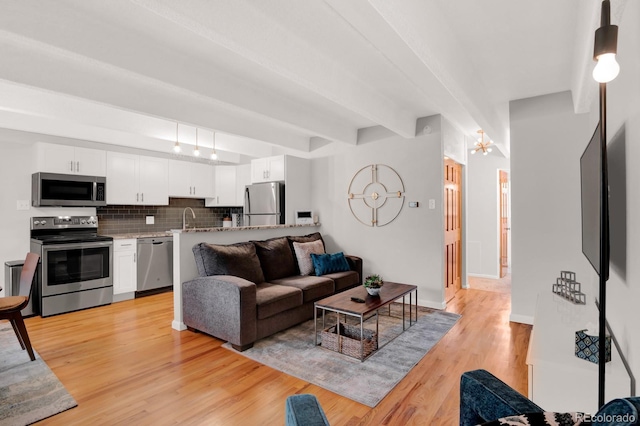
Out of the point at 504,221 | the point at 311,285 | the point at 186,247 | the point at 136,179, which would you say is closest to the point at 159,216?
the point at 136,179

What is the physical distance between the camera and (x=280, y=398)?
7.33 feet

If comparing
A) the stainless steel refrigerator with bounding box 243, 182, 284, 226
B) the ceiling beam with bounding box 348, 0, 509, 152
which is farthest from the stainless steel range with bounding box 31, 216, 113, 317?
the ceiling beam with bounding box 348, 0, 509, 152

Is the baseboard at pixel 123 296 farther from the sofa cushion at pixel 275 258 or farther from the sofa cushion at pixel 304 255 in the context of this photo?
the sofa cushion at pixel 304 255

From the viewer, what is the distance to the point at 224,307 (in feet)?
10.0

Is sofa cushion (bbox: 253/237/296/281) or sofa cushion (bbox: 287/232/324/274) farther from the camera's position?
sofa cushion (bbox: 287/232/324/274)

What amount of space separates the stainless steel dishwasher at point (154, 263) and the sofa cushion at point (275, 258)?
199 cm

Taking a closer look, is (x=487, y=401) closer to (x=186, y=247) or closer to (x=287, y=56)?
(x=287, y=56)

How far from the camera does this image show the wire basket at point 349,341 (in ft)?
9.16

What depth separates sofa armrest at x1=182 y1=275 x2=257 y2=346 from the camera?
2.94 metres

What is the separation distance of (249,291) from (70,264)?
285cm

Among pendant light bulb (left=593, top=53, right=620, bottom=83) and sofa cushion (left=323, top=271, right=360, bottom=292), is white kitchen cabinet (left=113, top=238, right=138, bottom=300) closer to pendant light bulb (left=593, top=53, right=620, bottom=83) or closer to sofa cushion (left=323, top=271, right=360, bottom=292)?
sofa cushion (left=323, top=271, right=360, bottom=292)

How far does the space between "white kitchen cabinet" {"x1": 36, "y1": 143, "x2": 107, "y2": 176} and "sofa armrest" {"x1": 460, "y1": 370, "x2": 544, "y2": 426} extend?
209 inches

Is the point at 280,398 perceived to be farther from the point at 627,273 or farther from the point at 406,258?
the point at 406,258

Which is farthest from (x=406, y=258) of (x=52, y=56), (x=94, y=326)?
(x=52, y=56)
